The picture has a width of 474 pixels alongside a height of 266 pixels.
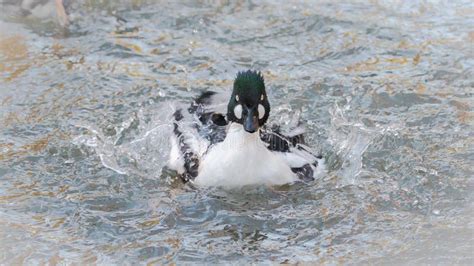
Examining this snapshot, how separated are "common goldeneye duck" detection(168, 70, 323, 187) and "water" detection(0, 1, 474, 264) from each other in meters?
0.12

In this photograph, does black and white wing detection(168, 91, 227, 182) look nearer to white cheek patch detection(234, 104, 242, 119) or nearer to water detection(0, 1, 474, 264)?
water detection(0, 1, 474, 264)

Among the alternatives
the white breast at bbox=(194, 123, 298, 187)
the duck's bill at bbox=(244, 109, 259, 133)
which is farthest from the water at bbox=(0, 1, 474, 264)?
the duck's bill at bbox=(244, 109, 259, 133)

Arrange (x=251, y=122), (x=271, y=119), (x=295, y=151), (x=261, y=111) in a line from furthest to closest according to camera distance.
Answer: (x=271, y=119) < (x=295, y=151) < (x=261, y=111) < (x=251, y=122)

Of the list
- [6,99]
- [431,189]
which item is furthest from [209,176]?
[6,99]

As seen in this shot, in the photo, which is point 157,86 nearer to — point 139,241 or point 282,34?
point 282,34

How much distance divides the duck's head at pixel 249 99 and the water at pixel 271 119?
1.84 feet

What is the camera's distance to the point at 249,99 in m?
7.39

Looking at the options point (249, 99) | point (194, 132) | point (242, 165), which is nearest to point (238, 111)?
point (249, 99)

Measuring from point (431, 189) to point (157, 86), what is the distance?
3263mm

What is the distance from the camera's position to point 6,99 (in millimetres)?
9188

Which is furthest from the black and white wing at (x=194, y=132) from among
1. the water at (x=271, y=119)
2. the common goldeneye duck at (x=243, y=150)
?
the water at (x=271, y=119)

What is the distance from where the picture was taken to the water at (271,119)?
6.75 m

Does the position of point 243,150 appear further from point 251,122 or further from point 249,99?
point 249,99

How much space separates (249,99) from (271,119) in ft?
4.39
